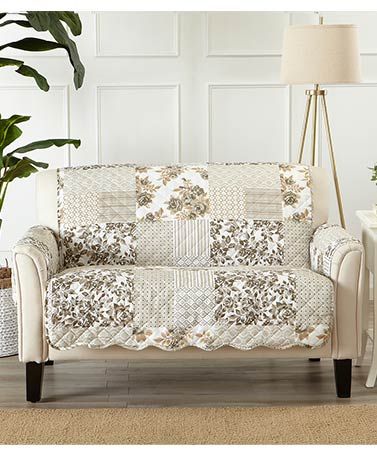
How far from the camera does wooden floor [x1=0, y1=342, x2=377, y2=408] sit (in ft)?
8.90

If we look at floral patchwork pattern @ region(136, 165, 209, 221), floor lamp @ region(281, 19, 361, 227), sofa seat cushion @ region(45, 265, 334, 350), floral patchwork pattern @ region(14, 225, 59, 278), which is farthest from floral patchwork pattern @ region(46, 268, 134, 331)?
floor lamp @ region(281, 19, 361, 227)

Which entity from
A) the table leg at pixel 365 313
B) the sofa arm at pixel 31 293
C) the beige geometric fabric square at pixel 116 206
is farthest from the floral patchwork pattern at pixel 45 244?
the table leg at pixel 365 313

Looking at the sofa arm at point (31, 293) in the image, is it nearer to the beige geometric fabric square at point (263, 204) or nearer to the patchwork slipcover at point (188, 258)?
the patchwork slipcover at point (188, 258)

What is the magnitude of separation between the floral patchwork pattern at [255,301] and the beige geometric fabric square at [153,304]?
17 centimetres

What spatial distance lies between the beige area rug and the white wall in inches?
76.0

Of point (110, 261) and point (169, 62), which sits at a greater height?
point (169, 62)

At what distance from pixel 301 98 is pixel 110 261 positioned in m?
1.75

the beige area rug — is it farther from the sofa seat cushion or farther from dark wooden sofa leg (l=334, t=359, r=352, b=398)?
the sofa seat cushion

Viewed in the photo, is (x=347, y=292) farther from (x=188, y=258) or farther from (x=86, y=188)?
(x=86, y=188)

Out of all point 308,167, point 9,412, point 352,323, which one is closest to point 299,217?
point 308,167

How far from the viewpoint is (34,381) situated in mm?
2658

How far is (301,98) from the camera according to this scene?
4203mm

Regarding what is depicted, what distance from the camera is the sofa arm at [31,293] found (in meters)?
2.57
